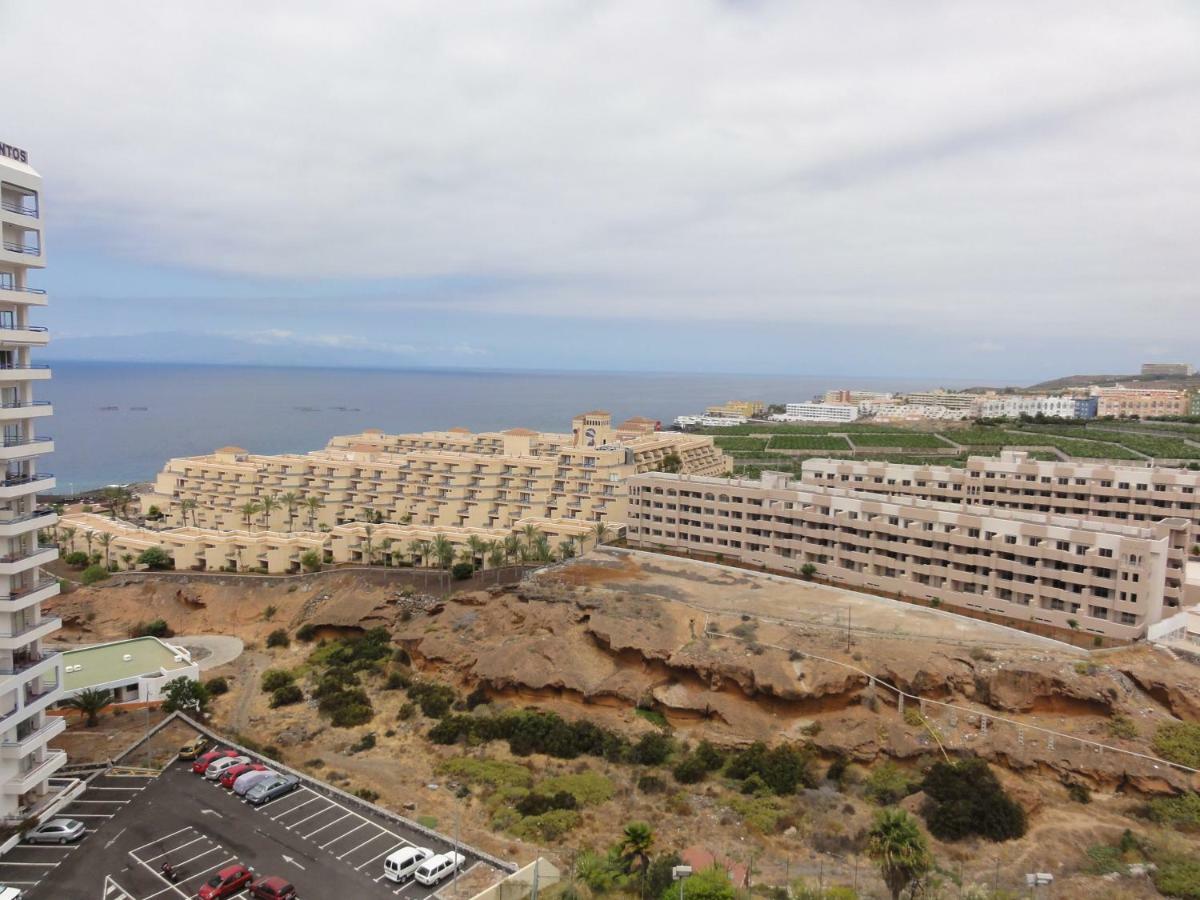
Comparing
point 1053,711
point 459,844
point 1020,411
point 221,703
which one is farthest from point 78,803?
point 1020,411

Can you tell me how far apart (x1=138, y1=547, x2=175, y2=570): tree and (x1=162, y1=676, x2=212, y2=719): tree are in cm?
2833

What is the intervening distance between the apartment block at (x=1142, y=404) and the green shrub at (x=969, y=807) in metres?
163

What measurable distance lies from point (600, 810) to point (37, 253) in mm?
32470

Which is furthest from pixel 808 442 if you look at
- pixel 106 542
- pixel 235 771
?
pixel 235 771

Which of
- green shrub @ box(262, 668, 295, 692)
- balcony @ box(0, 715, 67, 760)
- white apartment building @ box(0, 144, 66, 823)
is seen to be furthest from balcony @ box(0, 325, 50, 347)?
green shrub @ box(262, 668, 295, 692)

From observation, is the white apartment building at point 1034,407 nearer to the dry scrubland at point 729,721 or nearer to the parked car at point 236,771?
the dry scrubland at point 729,721

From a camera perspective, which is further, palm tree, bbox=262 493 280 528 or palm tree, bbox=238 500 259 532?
palm tree, bbox=262 493 280 528

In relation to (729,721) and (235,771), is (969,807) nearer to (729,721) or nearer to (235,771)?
(729,721)

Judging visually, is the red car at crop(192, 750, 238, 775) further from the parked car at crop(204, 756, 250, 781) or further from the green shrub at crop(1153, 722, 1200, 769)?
the green shrub at crop(1153, 722, 1200, 769)

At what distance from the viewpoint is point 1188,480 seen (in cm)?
6631

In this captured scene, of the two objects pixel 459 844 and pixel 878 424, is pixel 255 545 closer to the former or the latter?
pixel 459 844

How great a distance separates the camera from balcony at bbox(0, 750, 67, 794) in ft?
96.7

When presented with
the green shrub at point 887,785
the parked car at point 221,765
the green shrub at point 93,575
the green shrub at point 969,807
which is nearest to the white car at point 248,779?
the parked car at point 221,765

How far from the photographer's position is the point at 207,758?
3625 centimetres
